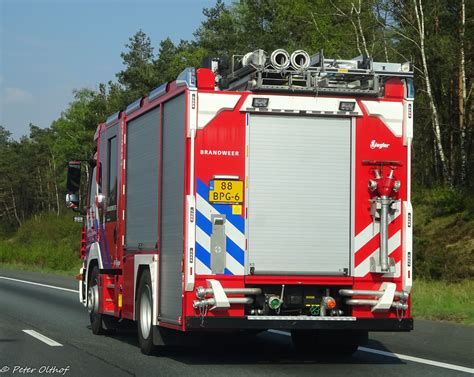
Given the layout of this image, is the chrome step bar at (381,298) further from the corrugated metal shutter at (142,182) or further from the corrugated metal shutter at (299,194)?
the corrugated metal shutter at (142,182)

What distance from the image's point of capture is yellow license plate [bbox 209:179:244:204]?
11.1 metres

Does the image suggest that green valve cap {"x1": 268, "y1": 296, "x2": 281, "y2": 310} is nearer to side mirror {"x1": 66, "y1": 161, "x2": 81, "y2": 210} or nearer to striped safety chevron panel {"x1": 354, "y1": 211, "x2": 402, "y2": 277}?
striped safety chevron panel {"x1": 354, "y1": 211, "x2": 402, "y2": 277}

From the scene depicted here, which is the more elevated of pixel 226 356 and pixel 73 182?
pixel 73 182

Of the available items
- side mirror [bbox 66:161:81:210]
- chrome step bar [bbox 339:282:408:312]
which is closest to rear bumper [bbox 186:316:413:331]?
chrome step bar [bbox 339:282:408:312]

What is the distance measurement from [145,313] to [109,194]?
9.71ft

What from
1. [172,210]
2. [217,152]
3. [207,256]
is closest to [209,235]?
[207,256]

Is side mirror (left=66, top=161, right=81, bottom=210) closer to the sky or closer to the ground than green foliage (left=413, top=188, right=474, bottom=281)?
closer to the sky

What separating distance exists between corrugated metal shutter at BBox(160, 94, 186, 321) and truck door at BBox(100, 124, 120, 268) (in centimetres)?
244

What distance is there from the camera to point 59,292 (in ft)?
90.5

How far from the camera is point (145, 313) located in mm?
12398

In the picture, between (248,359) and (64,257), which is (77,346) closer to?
(248,359)

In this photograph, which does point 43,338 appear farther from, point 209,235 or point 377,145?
point 377,145

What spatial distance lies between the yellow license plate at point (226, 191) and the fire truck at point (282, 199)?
13mm

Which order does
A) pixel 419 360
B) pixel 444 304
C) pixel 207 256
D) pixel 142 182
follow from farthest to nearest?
pixel 444 304 → pixel 142 182 → pixel 419 360 → pixel 207 256
